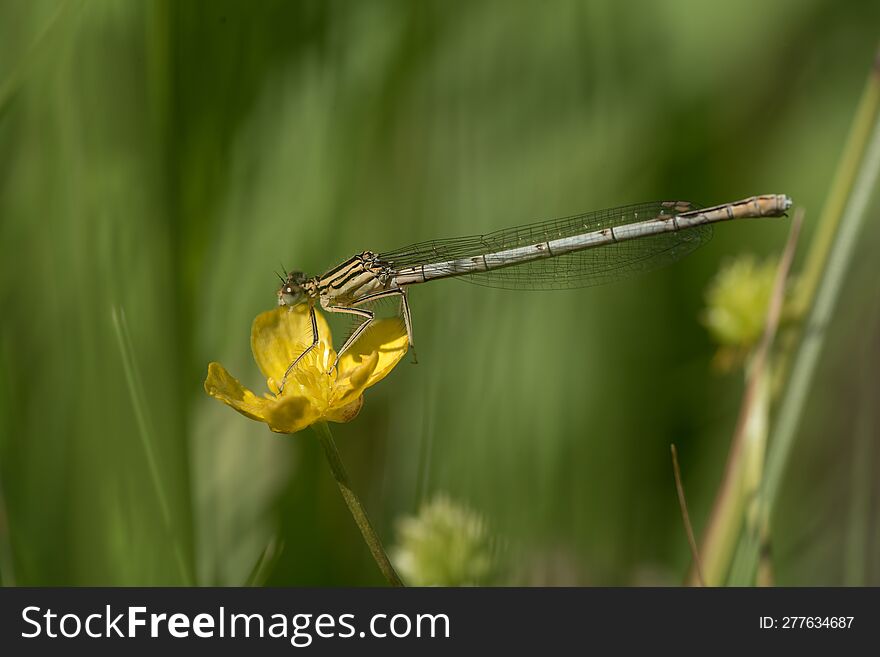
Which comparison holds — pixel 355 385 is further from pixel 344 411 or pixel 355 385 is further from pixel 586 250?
pixel 586 250

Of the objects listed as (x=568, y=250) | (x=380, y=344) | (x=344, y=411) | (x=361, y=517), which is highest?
(x=568, y=250)

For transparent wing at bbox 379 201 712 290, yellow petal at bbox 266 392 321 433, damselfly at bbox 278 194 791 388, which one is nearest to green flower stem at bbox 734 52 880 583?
damselfly at bbox 278 194 791 388

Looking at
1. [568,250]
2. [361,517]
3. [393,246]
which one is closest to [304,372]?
[361,517]

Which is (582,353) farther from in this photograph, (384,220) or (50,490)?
(50,490)

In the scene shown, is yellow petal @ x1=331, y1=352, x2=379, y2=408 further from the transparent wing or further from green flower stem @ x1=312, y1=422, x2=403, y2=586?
the transparent wing

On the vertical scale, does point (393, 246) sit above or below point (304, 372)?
above

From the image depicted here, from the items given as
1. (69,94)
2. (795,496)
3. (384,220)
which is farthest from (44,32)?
(795,496)
